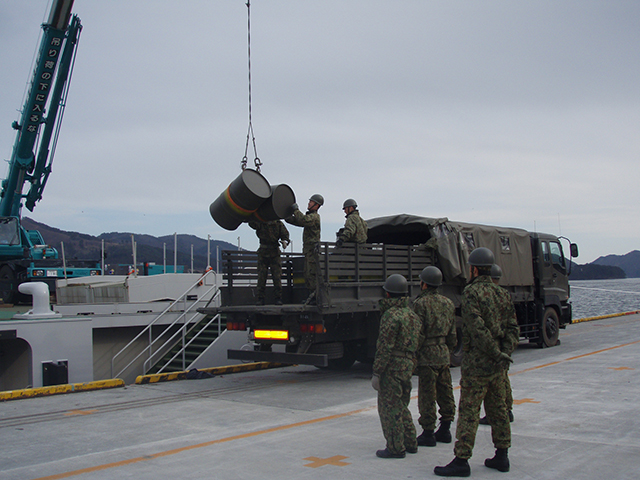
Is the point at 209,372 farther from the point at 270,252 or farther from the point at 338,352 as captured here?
the point at 338,352

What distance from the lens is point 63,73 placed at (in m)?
23.9

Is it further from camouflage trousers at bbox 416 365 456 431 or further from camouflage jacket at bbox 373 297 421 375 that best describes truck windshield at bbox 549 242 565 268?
camouflage jacket at bbox 373 297 421 375

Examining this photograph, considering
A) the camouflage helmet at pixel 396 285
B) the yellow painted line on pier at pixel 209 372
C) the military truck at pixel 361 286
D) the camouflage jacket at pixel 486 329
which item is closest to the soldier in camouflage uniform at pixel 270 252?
the military truck at pixel 361 286

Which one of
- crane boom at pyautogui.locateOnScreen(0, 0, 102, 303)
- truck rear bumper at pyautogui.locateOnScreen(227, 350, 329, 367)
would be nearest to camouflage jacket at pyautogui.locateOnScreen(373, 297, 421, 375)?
truck rear bumper at pyautogui.locateOnScreen(227, 350, 329, 367)

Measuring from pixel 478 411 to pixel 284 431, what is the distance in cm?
254

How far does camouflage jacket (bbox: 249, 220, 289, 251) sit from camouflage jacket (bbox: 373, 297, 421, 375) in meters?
5.29

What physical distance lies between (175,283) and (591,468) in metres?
14.2

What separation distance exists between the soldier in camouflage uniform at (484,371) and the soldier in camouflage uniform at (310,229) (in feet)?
16.9

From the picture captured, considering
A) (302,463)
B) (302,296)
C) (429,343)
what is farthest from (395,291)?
(302,296)

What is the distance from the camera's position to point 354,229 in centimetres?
1019

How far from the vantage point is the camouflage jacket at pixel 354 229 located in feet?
33.0

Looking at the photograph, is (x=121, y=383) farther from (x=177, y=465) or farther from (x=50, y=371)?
(x=177, y=465)

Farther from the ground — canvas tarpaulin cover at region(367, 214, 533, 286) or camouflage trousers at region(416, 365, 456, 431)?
canvas tarpaulin cover at region(367, 214, 533, 286)

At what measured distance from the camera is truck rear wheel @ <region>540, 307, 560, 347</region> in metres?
14.6
